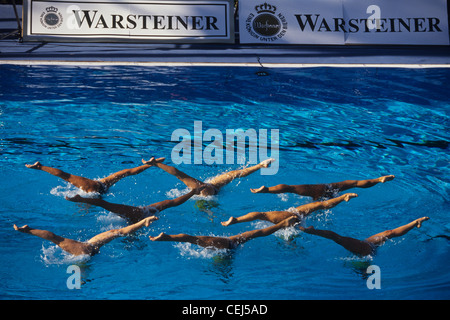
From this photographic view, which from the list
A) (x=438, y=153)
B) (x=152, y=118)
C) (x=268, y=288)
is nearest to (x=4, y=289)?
(x=268, y=288)

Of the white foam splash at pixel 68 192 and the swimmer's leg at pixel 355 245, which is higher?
the white foam splash at pixel 68 192

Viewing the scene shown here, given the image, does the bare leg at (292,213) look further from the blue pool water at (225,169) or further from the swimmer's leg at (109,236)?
the swimmer's leg at (109,236)

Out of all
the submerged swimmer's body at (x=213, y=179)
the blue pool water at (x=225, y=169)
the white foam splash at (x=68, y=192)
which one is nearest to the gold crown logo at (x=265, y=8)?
the blue pool water at (x=225, y=169)

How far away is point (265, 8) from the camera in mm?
10188

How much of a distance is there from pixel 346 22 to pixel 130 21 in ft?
13.4

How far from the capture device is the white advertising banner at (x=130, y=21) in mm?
9891

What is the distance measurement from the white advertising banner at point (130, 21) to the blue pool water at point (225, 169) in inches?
53.7

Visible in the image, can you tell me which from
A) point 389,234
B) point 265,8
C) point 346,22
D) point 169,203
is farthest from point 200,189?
point 346,22

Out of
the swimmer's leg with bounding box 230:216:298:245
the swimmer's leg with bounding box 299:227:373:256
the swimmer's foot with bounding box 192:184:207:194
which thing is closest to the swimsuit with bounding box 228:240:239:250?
the swimmer's leg with bounding box 230:216:298:245

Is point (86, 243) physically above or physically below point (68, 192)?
below

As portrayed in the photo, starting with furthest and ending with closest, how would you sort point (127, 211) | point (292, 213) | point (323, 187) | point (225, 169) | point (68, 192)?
point (225, 169), point (68, 192), point (323, 187), point (292, 213), point (127, 211)

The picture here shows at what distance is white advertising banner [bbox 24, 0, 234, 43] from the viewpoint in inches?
389

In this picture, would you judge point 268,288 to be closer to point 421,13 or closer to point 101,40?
point 101,40

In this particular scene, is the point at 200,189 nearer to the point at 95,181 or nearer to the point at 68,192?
the point at 95,181
